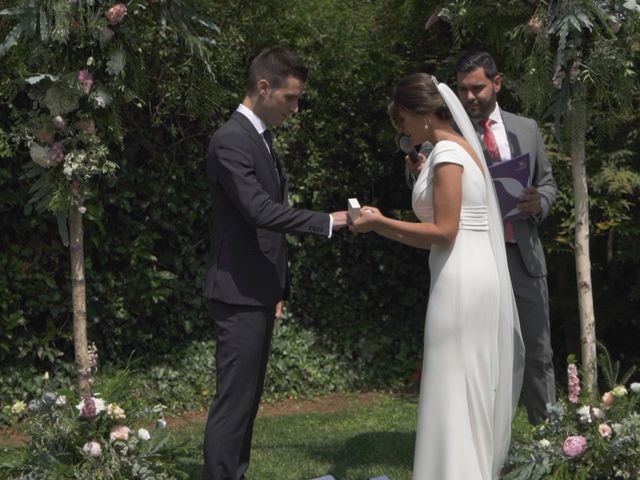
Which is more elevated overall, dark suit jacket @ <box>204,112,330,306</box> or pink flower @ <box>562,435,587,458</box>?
dark suit jacket @ <box>204,112,330,306</box>

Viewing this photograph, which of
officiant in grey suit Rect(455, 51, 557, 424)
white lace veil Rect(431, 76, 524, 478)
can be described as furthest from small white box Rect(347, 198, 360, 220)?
officiant in grey suit Rect(455, 51, 557, 424)

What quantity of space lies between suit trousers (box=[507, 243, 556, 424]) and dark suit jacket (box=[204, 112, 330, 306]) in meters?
1.12

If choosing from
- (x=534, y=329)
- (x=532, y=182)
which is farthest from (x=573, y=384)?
(x=532, y=182)

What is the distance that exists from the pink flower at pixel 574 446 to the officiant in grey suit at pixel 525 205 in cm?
61

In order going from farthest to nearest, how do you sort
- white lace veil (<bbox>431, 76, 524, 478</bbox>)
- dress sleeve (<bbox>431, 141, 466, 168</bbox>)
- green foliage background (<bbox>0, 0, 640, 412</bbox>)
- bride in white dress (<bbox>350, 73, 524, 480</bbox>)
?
green foliage background (<bbox>0, 0, 640, 412</bbox>) → white lace veil (<bbox>431, 76, 524, 478</bbox>) → bride in white dress (<bbox>350, 73, 524, 480</bbox>) → dress sleeve (<bbox>431, 141, 466, 168</bbox>)

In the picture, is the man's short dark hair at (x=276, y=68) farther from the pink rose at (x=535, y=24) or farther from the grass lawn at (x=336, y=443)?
the grass lawn at (x=336, y=443)

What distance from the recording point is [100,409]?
504cm

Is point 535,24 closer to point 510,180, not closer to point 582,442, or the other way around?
point 510,180

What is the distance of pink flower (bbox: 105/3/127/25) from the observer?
4.78 metres

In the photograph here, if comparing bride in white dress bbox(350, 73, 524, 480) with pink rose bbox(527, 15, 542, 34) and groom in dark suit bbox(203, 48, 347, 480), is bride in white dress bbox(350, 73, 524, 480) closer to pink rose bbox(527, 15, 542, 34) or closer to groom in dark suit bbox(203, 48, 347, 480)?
groom in dark suit bbox(203, 48, 347, 480)

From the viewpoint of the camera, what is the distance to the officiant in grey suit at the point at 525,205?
5270 millimetres

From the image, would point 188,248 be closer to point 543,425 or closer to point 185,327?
point 185,327

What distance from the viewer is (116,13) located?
4.78m

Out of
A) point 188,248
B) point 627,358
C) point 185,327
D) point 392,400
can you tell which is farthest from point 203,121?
point 627,358
